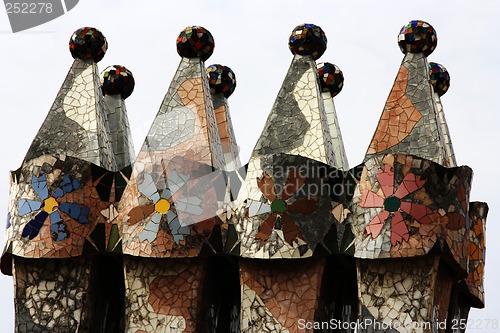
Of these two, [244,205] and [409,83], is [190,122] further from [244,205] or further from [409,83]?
[409,83]

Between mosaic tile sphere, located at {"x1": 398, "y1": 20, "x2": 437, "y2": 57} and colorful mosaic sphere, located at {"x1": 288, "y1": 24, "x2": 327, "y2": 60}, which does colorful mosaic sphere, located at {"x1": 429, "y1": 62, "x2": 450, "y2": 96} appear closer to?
mosaic tile sphere, located at {"x1": 398, "y1": 20, "x2": 437, "y2": 57}

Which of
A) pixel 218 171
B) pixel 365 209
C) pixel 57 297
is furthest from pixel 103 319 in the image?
pixel 365 209

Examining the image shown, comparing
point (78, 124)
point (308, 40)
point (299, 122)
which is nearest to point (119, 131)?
point (78, 124)

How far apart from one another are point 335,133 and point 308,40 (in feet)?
5.88

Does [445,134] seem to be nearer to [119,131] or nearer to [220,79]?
[220,79]

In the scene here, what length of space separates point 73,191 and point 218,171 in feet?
6.52

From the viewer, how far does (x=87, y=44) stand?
22.1 metres

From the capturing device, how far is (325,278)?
20.4 metres

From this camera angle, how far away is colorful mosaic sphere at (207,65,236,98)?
23.2 metres

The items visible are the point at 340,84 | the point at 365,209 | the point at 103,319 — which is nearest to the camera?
the point at 365,209

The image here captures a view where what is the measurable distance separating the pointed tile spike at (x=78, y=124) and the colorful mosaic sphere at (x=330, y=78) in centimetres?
338

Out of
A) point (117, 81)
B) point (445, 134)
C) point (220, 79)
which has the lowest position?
point (445, 134)

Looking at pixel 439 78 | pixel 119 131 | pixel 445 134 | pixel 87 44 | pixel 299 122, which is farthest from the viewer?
pixel 119 131

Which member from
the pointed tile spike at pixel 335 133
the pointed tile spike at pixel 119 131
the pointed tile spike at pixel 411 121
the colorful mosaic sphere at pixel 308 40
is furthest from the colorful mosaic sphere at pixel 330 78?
the pointed tile spike at pixel 119 131
